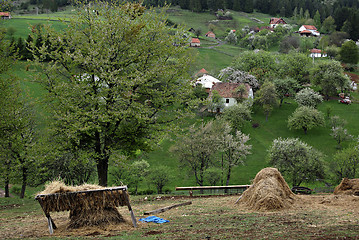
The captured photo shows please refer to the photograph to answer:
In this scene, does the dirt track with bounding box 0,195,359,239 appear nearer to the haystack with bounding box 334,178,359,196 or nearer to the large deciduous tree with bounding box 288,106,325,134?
the haystack with bounding box 334,178,359,196

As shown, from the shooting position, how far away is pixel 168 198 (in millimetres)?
24922

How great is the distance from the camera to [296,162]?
169ft

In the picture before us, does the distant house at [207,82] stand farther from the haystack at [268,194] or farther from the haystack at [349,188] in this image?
the haystack at [268,194]

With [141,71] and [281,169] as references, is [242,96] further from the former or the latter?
[141,71]

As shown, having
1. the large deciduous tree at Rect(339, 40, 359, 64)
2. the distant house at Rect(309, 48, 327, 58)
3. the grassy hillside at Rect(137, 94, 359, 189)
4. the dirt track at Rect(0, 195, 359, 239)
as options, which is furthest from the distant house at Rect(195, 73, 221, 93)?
the dirt track at Rect(0, 195, 359, 239)

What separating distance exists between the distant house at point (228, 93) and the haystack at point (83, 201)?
2686 inches

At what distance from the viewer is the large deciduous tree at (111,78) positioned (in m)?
23.2

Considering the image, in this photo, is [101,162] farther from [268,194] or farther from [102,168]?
[268,194]

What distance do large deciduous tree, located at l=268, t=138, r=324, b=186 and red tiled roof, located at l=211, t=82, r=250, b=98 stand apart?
97.5 feet

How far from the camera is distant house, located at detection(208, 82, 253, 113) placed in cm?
8269

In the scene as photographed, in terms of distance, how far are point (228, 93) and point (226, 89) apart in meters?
1.99

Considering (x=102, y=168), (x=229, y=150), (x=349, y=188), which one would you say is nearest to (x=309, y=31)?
(x=229, y=150)

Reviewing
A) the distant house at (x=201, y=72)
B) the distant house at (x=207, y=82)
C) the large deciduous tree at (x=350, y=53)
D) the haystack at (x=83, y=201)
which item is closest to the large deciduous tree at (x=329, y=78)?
the distant house at (x=207, y=82)

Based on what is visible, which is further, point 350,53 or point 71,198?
point 350,53
